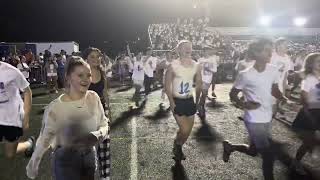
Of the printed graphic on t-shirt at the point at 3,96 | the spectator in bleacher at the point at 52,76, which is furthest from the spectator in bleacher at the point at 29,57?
the printed graphic on t-shirt at the point at 3,96

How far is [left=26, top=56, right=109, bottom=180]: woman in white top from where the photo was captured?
13.1 feet

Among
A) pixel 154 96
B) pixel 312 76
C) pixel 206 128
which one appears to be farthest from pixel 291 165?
pixel 154 96

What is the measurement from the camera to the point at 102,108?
4430mm

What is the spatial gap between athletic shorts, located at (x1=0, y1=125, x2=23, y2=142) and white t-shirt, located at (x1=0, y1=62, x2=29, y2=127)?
0.06 metres

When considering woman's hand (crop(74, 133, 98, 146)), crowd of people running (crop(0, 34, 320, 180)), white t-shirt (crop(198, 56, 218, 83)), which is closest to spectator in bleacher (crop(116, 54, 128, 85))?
white t-shirt (crop(198, 56, 218, 83))

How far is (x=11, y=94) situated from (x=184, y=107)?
301cm

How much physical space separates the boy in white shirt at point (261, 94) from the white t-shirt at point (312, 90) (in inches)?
33.9

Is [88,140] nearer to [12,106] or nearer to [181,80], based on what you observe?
[12,106]

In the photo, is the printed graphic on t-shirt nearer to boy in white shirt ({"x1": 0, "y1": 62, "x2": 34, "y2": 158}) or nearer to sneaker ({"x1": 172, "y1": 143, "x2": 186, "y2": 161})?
boy in white shirt ({"x1": 0, "y1": 62, "x2": 34, "y2": 158})

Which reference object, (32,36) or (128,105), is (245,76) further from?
(32,36)

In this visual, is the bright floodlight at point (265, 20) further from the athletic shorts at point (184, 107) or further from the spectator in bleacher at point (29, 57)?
the athletic shorts at point (184, 107)

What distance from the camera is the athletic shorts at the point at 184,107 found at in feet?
26.2

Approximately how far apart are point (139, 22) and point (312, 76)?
27250mm

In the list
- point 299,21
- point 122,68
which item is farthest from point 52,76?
point 299,21
